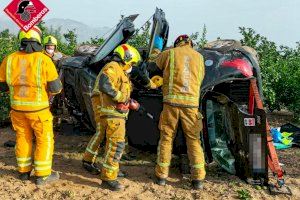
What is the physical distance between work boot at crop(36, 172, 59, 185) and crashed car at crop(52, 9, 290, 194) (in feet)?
4.10

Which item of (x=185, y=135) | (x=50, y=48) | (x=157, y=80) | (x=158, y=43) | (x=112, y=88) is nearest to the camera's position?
(x=112, y=88)

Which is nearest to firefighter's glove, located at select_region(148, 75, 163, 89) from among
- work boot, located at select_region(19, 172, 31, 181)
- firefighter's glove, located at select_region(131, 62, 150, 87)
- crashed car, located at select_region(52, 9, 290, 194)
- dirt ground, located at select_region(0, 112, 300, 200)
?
crashed car, located at select_region(52, 9, 290, 194)

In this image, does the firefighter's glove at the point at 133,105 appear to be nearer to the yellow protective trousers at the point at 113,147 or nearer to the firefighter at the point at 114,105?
the firefighter at the point at 114,105

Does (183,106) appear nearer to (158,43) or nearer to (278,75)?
(158,43)

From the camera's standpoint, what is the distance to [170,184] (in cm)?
550

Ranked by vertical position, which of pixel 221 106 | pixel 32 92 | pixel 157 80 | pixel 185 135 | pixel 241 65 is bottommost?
pixel 185 135

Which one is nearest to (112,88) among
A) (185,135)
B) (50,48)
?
(185,135)

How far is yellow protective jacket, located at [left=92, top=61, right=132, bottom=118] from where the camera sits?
5.19 metres

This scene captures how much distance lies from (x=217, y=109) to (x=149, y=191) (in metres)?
1.48

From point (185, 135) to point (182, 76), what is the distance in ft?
2.40

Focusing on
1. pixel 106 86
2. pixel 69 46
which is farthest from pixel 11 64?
pixel 69 46

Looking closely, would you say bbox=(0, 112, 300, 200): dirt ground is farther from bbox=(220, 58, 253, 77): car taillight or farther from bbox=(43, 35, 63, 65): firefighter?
bbox=(43, 35, 63, 65): firefighter

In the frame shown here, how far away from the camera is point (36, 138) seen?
5.39 m

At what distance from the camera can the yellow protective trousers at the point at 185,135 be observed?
5336 mm
